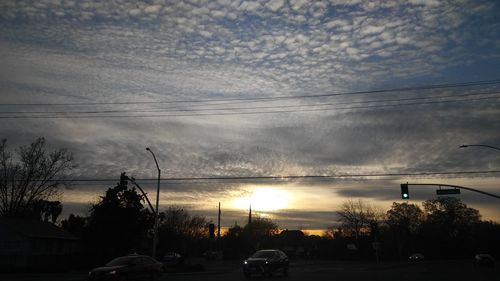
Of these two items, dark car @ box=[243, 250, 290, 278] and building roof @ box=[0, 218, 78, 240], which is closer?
dark car @ box=[243, 250, 290, 278]

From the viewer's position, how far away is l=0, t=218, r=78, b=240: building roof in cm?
4291

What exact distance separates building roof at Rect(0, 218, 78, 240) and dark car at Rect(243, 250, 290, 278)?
87.0 ft

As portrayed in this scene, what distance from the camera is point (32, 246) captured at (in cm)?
4328

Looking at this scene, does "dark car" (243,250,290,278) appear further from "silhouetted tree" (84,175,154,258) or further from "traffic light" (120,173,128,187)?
"silhouetted tree" (84,175,154,258)

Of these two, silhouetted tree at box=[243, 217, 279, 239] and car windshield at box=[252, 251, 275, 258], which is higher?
silhouetted tree at box=[243, 217, 279, 239]

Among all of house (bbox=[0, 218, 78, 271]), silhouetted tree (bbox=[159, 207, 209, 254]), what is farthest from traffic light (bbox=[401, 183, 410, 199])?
silhouetted tree (bbox=[159, 207, 209, 254])

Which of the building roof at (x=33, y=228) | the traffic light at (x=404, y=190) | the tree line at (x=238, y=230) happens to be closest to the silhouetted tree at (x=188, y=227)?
the tree line at (x=238, y=230)

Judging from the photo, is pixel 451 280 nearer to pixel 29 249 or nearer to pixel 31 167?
pixel 29 249

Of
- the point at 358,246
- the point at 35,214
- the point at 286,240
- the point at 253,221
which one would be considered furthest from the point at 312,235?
the point at 35,214

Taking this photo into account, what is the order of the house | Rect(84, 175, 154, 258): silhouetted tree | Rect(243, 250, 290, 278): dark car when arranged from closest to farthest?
Rect(243, 250, 290, 278): dark car < the house < Rect(84, 175, 154, 258): silhouetted tree

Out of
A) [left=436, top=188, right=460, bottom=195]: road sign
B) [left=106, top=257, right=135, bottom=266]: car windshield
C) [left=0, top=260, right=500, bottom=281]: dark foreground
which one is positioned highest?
[left=436, top=188, right=460, bottom=195]: road sign

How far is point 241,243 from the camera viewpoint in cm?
9394

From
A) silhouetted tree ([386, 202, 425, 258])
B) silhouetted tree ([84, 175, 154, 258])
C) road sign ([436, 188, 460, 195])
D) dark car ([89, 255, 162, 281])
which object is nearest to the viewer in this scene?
dark car ([89, 255, 162, 281])

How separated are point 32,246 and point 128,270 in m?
28.6
